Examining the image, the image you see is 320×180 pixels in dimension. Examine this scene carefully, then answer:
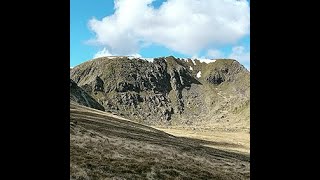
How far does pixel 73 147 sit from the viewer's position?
28359mm

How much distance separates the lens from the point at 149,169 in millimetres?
25203
